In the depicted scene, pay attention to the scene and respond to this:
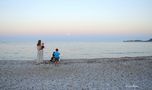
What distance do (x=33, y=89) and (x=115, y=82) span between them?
4.10 metres

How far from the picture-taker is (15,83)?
354 inches

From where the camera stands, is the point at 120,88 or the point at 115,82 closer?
the point at 120,88

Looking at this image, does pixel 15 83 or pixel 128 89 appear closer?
pixel 128 89

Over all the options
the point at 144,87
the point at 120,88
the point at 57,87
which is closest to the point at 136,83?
the point at 144,87

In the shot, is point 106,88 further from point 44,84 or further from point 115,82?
point 44,84

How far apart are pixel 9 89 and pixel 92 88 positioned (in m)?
3.65

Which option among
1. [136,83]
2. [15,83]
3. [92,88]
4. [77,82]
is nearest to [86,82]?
[77,82]

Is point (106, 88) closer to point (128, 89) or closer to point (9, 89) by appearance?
point (128, 89)

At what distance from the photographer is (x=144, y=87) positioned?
327 inches

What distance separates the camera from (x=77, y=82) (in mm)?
9266

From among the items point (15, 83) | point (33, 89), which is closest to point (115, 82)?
point (33, 89)

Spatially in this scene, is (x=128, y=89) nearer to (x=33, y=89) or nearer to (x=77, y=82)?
(x=77, y=82)

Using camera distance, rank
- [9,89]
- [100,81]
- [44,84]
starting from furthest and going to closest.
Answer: [100,81]
[44,84]
[9,89]

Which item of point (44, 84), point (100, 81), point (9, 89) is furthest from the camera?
point (100, 81)
